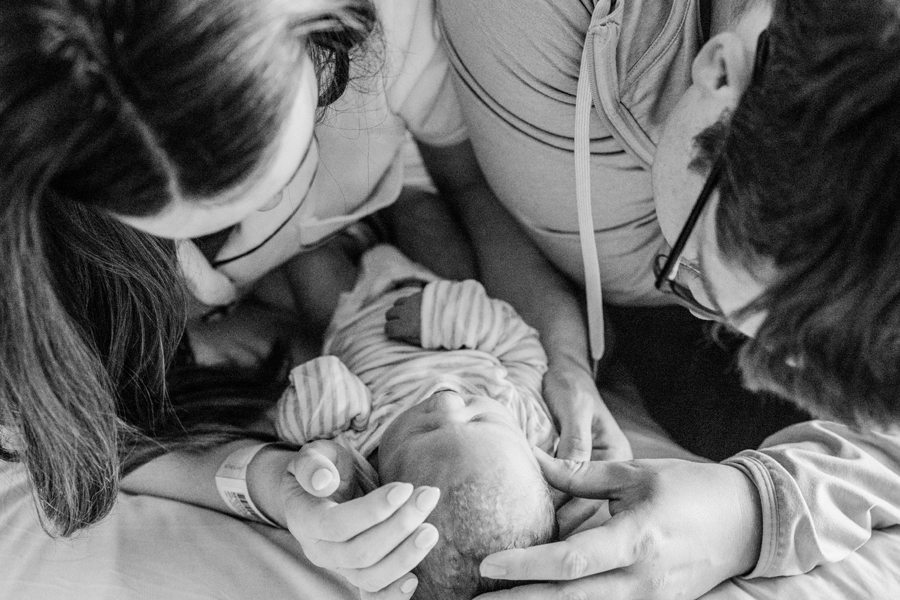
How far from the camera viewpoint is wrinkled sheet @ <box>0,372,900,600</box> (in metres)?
0.92

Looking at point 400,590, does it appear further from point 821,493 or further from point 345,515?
point 821,493

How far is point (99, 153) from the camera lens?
0.62m

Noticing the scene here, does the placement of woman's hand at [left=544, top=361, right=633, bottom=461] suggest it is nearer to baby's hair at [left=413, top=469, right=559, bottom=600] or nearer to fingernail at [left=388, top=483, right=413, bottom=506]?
baby's hair at [left=413, top=469, right=559, bottom=600]

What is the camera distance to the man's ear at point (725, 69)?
75 cm

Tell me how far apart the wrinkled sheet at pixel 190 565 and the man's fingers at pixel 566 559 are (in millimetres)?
133

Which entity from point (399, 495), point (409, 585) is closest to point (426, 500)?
point (399, 495)

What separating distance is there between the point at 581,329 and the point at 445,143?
402mm

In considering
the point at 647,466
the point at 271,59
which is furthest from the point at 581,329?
the point at 271,59

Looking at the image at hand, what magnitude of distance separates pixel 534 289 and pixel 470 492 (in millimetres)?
532

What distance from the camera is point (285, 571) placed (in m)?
0.94

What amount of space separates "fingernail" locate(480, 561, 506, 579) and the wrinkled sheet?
22cm

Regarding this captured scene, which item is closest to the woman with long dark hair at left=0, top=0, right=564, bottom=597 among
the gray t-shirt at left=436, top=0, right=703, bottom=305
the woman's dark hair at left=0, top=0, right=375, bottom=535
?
the woman's dark hair at left=0, top=0, right=375, bottom=535

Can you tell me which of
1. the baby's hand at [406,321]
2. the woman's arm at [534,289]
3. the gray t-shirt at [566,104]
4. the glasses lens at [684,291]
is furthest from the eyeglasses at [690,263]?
the baby's hand at [406,321]

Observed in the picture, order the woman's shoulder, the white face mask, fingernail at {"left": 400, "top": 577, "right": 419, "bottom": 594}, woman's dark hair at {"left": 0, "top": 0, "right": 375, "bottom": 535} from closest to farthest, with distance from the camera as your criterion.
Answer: woman's dark hair at {"left": 0, "top": 0, "right": 375, "bottom": 535}
the white face mask
fingernail at {"left": 400, "top": 577, "right": 419, "bottom": 594}
the woman's shoulder
